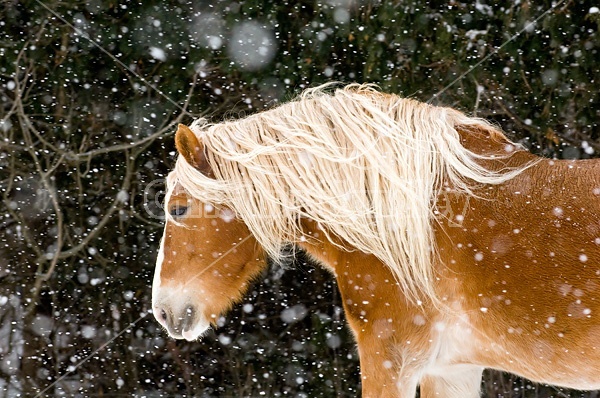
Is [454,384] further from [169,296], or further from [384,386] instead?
[169,296]

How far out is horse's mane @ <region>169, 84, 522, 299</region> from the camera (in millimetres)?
2428

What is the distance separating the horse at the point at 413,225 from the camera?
7.59 feet

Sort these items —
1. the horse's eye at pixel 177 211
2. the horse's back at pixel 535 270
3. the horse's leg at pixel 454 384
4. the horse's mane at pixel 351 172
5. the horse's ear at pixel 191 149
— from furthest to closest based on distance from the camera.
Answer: the horse's leg at pixel 454 384, the horse's eye at pixel 177 211, the horse's ear at pixel 191 149, the horse's mane at pixel 351 172, the horse's back at pixel 535 270

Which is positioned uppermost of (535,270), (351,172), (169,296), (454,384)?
(351,172)

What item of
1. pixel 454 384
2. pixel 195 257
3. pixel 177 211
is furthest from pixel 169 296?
pixel 454 384

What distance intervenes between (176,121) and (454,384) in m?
2.73

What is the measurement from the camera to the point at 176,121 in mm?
4445

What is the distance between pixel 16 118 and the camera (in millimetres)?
4680

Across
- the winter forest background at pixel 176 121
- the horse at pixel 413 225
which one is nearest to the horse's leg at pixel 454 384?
the horse at pixel 413 225

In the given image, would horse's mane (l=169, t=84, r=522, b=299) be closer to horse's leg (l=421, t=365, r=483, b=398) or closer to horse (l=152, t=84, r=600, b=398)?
horse (l=152, t=84, r=600, b=398)

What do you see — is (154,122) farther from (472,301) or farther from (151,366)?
(472,301)

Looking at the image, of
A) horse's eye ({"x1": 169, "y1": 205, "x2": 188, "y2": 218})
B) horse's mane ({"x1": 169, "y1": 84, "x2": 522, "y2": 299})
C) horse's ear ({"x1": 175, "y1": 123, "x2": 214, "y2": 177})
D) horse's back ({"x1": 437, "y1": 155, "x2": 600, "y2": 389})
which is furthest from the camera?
horse's eye ({"x1": 169, "y1": 205, "x2": 188, "y2": 218})

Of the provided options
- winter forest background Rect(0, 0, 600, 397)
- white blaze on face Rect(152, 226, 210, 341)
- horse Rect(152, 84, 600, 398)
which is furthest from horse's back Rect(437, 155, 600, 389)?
winter forest background Rect(0, 0, 600, 397)

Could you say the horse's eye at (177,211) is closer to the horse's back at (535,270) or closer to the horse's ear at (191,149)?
the horse's ear at (191,149)
